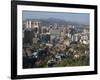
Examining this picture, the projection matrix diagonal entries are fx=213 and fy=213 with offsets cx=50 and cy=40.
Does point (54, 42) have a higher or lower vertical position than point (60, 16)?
lower

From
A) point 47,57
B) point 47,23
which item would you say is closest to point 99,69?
point 47,57

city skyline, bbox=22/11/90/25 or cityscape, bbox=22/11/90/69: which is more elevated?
city skyline, bbox=22/11/90/25

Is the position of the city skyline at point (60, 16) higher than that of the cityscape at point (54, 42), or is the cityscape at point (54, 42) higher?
the city skyline at point (60, 16)

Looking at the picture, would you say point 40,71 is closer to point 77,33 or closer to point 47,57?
point 47,57
